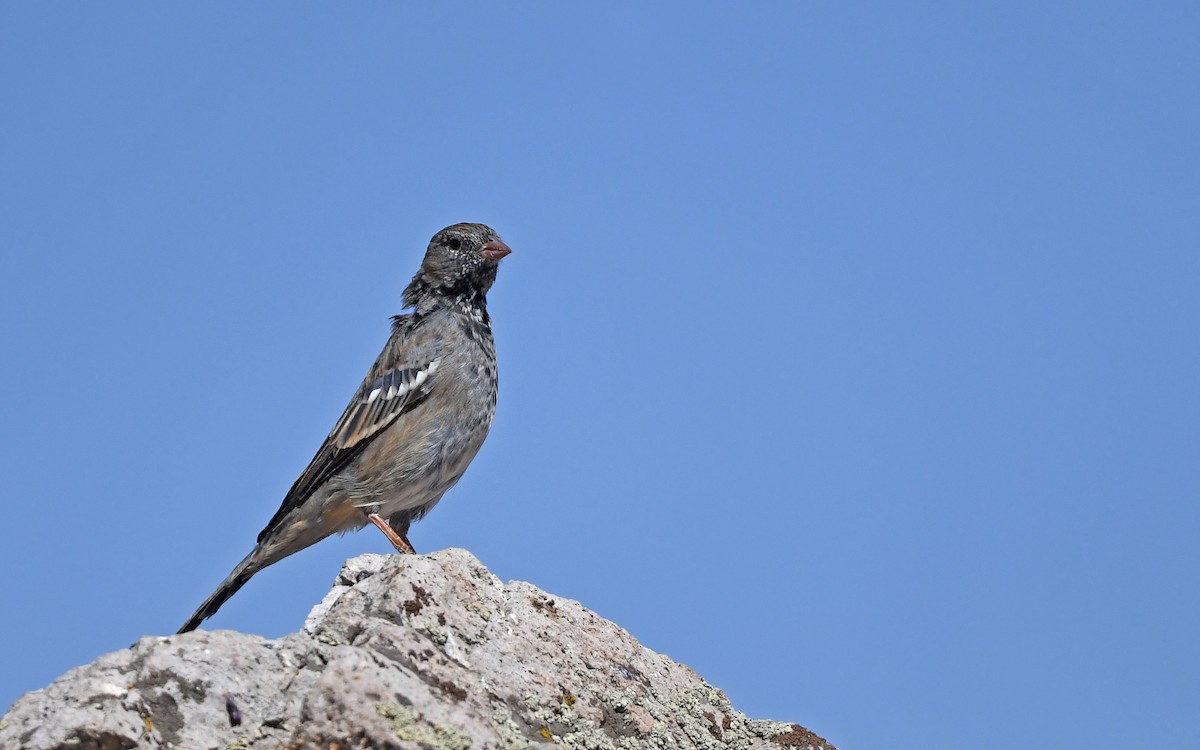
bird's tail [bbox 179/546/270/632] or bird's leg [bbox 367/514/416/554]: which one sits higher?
bird's leg [bbox 367/514/416/554]

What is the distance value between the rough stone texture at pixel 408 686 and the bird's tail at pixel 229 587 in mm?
2441

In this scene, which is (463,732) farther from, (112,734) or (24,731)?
(24,731)

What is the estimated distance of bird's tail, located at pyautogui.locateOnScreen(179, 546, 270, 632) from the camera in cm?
804

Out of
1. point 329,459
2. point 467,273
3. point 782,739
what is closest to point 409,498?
point 329,459

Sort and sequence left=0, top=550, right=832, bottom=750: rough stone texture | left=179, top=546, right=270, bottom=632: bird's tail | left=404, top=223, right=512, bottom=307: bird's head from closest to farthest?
left=0, top=550, right=832, bottom=750: rough stone texture → left=179, top=546, right=270, bottom=632: bird's tail → left=404, top=223, right=512, bottom=307: bird's head

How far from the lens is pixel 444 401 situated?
916 cm

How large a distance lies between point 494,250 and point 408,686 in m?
6.24

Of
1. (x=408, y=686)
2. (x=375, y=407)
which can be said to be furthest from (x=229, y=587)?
(x=408, y=686)

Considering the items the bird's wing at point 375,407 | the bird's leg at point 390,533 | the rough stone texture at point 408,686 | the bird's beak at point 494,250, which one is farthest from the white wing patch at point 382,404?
the rough stone texture at point 408,686

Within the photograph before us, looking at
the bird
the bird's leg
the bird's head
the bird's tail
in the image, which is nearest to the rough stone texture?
the bird's tail

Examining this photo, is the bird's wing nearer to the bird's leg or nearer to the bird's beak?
the bird's leg

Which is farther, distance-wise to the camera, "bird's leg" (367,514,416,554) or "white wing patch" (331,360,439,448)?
"white wing patch" (331,360,439,448)

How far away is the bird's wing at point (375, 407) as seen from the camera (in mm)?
9109

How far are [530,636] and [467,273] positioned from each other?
16.8ft
